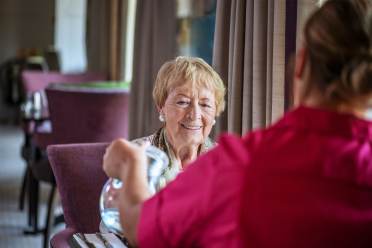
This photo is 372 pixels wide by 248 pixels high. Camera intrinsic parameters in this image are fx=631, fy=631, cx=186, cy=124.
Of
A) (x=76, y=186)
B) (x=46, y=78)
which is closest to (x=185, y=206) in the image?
(x=76, y=186)

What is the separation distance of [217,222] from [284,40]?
111 centimetres

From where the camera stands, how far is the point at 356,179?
3.56 ft

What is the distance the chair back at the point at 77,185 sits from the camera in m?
2.16

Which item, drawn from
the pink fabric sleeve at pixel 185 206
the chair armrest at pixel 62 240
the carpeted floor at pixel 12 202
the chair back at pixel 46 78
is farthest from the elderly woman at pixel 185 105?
the chair back at pixel 46 78

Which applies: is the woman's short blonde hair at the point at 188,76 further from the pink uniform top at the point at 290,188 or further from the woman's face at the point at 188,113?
the pink uniform top at the point at 290,188

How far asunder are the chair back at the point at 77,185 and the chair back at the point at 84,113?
1500 millimetres

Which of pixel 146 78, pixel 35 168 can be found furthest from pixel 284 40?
pixel 35 168

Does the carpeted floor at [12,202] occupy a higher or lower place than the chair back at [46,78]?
lower

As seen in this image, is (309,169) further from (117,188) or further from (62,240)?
(62,240)

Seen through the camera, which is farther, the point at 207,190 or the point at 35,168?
the point at 35,168

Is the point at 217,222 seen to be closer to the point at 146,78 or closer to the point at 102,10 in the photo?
the point at 146,78

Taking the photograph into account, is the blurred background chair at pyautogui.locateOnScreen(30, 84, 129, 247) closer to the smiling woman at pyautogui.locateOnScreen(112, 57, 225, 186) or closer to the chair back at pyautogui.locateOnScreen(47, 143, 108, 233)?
the chair back at pyautogui.locateOnScreen(47, 143, 108, 233)

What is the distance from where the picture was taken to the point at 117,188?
1.38m

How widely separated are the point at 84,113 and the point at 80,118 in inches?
1.5
